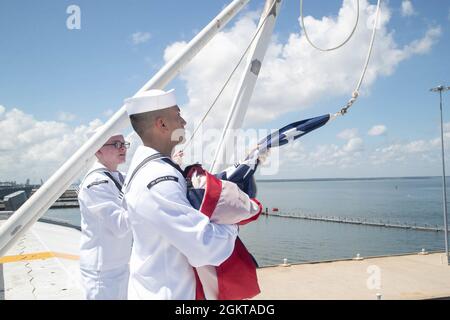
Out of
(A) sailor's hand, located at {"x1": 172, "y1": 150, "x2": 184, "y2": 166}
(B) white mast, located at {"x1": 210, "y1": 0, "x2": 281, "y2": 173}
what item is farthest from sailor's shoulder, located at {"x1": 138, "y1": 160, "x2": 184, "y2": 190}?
(B) white mast, located at {"x1": 210, "y1": 0, "x2": 281, "y2": 173}

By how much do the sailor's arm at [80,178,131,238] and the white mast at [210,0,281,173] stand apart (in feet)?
4.19

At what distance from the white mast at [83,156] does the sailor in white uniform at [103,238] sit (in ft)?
3.01


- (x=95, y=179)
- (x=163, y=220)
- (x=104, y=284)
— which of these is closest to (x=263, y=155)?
(x=163, y=220)

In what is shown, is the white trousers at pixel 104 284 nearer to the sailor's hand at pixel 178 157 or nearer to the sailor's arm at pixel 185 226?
the sailor's hand at pixel 178 157

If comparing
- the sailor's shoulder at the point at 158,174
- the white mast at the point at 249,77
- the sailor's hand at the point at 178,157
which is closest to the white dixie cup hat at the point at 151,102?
the sailor's shoulder at the point at 158,174

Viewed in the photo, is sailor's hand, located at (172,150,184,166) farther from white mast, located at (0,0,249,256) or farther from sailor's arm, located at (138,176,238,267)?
sailor's arm, located at (138,176,238,267)

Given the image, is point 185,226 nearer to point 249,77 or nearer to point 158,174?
point 158,174

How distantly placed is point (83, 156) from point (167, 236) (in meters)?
1.44

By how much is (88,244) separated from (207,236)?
2.65 meters

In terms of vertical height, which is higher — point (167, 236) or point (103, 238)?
point (167, 236)

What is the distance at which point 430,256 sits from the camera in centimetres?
2770

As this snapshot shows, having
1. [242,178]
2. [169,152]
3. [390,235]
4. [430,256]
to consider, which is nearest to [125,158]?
[169,152]

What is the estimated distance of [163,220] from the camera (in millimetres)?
2064

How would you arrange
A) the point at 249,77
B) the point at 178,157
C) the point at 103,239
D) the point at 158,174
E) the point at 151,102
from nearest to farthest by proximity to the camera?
the point at 158,174 < the point at 151,102 < the point at 178,157 < the point at 249,77 < the point at 103,239
